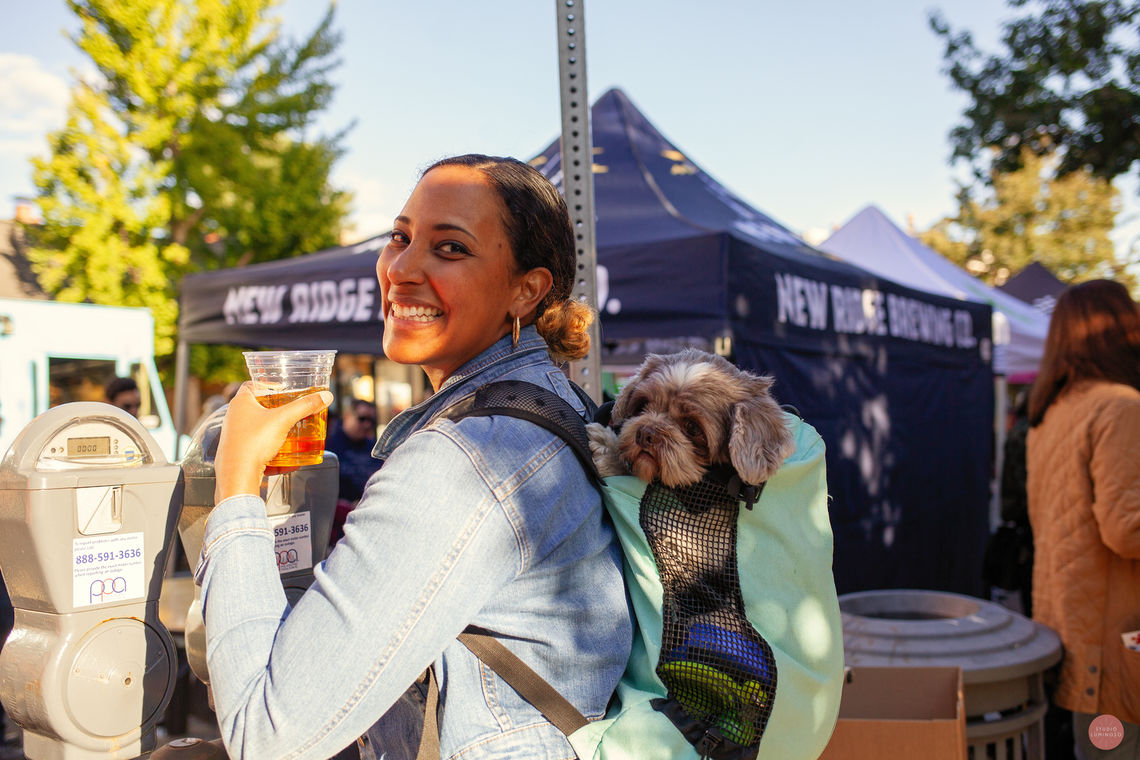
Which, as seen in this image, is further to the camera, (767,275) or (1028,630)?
(767,275)

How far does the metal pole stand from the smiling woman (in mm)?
731

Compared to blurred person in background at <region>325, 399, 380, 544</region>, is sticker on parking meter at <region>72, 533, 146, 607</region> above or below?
above

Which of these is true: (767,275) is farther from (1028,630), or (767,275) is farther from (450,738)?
(450,738)

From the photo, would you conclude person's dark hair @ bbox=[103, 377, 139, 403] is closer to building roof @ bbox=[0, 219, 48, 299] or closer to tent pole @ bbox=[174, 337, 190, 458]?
tent pole @ bbox=[174, 337, 190, 458]

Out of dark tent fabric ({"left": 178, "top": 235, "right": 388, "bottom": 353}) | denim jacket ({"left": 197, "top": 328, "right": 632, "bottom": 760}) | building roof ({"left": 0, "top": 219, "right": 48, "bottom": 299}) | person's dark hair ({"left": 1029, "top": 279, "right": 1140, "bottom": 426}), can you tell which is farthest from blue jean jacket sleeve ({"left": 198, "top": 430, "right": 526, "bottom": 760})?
building roof ({"left": 0, "top": 219, "right": 48, "bottom": 299})

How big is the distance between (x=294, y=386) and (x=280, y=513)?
1.10ft

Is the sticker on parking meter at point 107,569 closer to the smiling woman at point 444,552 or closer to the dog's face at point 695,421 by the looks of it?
the smiling woman at point 444,552

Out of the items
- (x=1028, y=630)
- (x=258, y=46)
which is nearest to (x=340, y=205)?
(x=258, y=46)

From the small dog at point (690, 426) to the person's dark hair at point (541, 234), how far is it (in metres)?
0.19

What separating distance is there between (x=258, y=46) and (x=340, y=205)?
3591mm

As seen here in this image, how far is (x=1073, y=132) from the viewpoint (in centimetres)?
920

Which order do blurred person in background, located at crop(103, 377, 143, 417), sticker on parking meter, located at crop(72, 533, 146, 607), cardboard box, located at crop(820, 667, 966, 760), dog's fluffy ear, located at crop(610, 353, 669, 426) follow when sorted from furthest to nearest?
blurred person in background, located at crop(103, 377, 143, 417)
cardboard box, located at crop(820, 667, 966, 760)
dog's fluffy ear, located at crop(610, 353, 669, 426)
sticker on parking meter, located at crop(72, 533, 146, 607)

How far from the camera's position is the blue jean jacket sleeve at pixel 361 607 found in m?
1.05

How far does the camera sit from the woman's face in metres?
1.40
